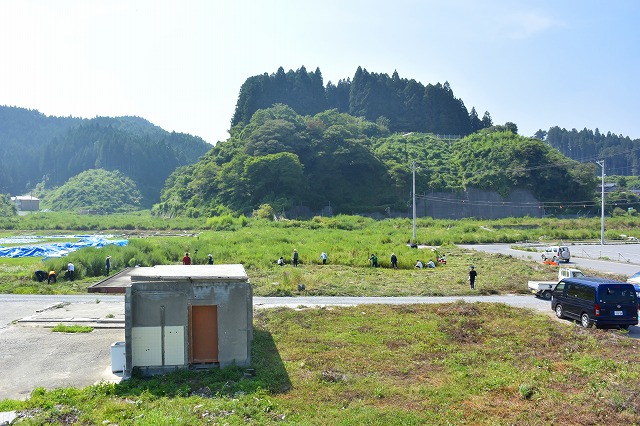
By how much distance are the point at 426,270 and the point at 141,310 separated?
23.3m

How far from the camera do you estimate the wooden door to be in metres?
13.5

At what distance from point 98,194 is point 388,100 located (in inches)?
3336

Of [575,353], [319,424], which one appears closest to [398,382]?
[319,424]

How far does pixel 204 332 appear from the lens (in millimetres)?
13586

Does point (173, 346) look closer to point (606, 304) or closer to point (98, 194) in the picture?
point (606, 304)

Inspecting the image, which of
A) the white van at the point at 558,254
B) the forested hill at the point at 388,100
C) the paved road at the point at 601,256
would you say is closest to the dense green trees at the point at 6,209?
the forested hill at the point at 388,100

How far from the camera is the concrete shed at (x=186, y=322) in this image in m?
13.1

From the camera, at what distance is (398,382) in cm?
1210

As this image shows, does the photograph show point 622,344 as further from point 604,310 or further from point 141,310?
point 141,310

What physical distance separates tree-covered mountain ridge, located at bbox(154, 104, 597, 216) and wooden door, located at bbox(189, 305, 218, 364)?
6614 cm

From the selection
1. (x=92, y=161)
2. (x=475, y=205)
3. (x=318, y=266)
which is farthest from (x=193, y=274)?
(x=92, y=161)

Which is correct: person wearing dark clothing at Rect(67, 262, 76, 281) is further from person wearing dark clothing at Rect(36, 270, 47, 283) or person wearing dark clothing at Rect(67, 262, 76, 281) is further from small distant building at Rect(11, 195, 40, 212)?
small distant building at Rect(11, 195, 40, 212)

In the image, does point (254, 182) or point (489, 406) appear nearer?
point (489, 406)

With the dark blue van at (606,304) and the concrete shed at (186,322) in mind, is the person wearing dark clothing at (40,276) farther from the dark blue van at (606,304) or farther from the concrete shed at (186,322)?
the dark blue van at (606,304)
